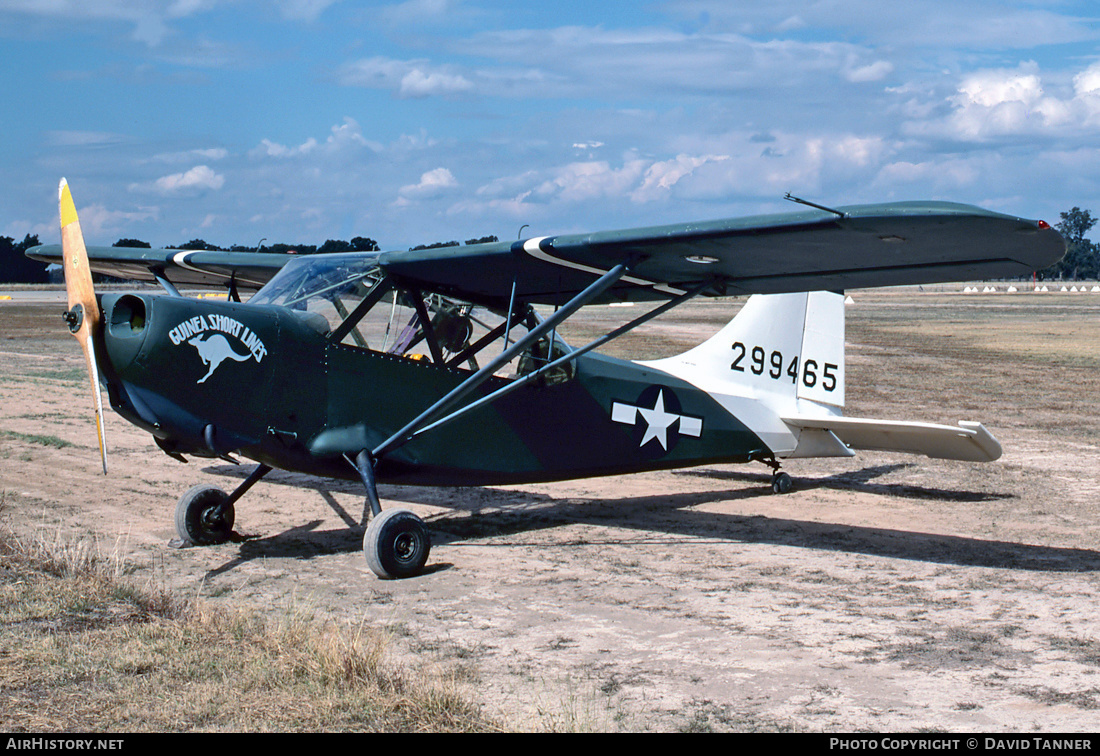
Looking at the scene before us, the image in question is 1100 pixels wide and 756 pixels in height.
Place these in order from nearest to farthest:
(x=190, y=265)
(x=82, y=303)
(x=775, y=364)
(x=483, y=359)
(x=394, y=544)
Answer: (x=82, y=303) < (x=394, y=544) < (x=483, y=359) < (x=190, y=265) < (x=775, y=364)

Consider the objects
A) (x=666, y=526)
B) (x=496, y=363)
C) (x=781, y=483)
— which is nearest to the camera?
(x=496, y=363)

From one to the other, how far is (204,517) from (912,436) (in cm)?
623

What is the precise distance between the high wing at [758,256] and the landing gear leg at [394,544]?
1.95m

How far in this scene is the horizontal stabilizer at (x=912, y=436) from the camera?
337 inches

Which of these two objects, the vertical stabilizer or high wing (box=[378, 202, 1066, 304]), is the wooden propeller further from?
the vertical stabilizer

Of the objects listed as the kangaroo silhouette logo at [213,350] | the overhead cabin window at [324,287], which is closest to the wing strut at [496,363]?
the overhead cabin window at [324,287]

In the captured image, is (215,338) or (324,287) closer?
(215,338)

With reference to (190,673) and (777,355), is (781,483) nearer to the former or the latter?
(777,355)

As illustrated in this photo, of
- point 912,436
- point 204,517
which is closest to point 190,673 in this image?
point 204,517

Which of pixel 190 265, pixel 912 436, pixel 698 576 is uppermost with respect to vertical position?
pixel 190 265

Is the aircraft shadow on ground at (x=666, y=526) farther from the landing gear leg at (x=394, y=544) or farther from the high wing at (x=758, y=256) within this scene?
the high wing at (x=758, y=256)

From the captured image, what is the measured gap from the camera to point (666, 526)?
29.8 ft

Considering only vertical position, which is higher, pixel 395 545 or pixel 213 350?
pixel 213 350

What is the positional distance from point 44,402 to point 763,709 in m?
14.9
